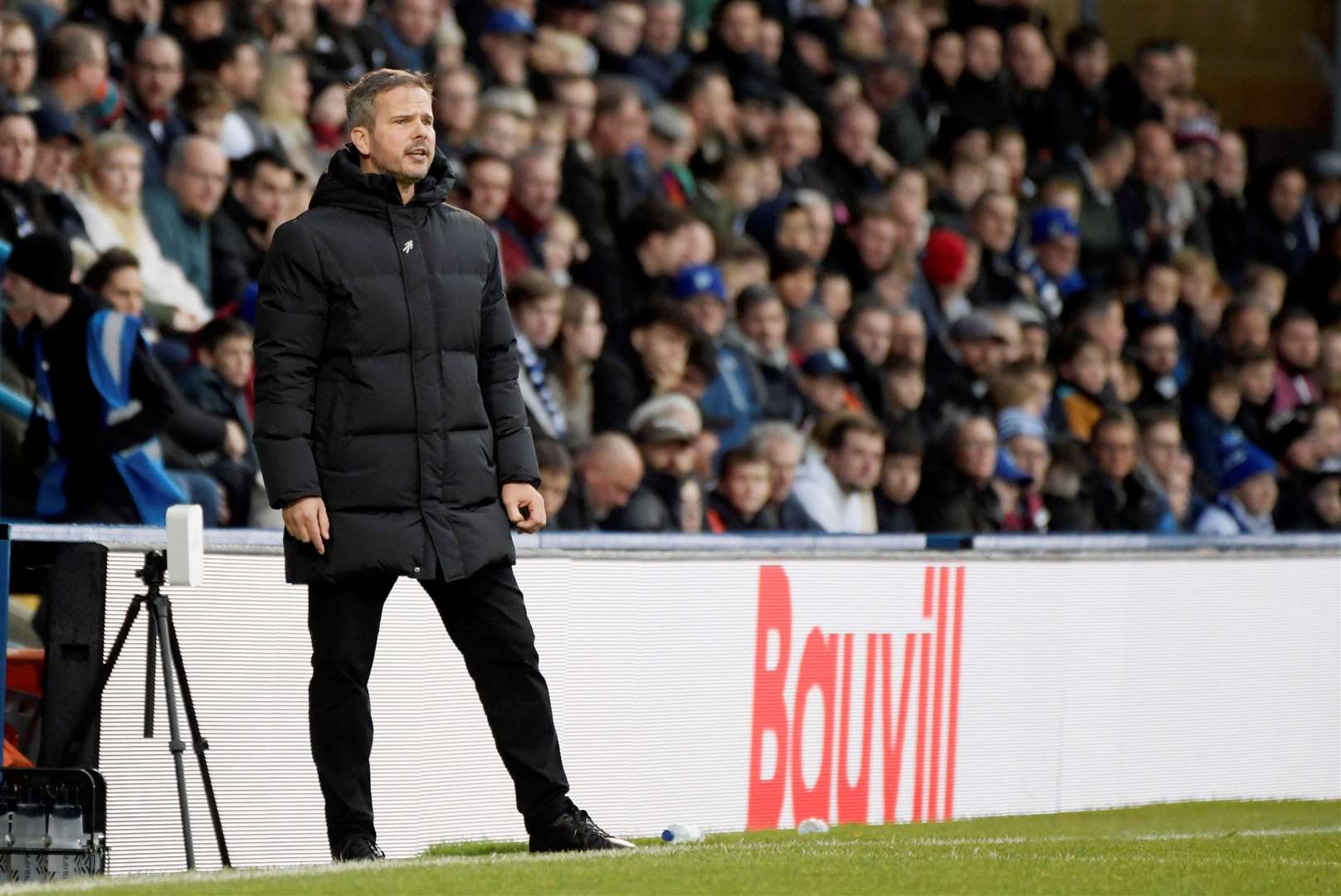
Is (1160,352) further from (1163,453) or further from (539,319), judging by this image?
(539,319)

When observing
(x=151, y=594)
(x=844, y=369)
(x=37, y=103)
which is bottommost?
(x=151, y=594)

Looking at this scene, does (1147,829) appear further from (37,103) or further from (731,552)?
(37,103)

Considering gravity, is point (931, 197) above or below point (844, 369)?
above

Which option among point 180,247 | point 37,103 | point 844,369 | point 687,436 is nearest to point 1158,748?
point 687,436

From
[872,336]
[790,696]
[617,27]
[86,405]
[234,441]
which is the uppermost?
[617,27]

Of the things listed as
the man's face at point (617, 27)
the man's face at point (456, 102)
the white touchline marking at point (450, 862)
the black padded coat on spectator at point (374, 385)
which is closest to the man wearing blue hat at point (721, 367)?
the man's face at point (456, 102)

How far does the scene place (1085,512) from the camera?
14477 mm

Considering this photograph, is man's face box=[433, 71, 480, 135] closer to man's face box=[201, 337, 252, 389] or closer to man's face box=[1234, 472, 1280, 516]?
man's face box=[201, 337, 252, 389]

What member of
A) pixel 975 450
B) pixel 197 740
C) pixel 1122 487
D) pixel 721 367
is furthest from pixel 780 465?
pixel 197 740

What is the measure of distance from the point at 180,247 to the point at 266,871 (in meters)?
4.97

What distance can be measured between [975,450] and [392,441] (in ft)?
22.8

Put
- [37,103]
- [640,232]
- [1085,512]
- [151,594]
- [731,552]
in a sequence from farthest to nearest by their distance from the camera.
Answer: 1. [1085,512]
2. [640,232]
3. [37,103]
4. [731,552]
5. [151,594]

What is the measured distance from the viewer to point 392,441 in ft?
21.8

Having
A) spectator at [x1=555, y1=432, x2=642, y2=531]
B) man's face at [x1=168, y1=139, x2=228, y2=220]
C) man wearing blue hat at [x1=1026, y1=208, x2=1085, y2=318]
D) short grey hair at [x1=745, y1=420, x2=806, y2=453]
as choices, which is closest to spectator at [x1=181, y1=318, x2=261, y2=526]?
man's face at [x1=168, y1=139, x2=228, y2=220]
